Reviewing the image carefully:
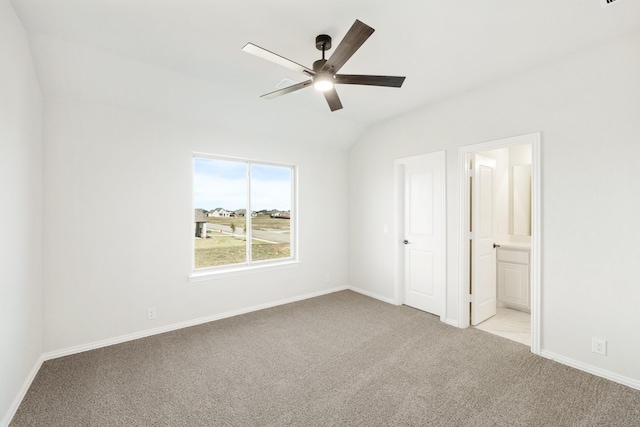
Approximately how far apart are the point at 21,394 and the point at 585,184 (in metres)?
4.86

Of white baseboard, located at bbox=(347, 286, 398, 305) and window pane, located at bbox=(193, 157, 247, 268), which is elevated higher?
window pane, located at bbox=(193, 157, 247, 268)

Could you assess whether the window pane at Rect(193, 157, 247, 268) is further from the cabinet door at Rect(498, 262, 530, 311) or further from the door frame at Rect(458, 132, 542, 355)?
the cabinet door at Rect(498, 262, 530, 311)

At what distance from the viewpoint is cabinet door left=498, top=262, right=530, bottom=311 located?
3947 mm

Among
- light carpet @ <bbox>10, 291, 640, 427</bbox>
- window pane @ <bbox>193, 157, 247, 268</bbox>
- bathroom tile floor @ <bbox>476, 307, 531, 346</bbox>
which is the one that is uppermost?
window pane @ <bbox>193, 157, 247, 268</bbox>

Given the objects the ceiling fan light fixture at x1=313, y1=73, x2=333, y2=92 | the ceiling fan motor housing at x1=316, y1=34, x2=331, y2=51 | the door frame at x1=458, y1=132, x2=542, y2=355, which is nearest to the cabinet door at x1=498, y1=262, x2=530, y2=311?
the door frame at x1=458, y1=132, x2=542, y2=355

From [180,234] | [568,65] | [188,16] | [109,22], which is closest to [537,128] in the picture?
[568,65]

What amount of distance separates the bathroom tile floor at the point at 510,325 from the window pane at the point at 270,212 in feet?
9.57

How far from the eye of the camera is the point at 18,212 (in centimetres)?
215

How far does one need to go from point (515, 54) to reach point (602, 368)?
9.26 ft

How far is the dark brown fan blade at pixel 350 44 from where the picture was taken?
1.65 metres

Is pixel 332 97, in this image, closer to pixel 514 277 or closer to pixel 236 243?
pixel 236 243

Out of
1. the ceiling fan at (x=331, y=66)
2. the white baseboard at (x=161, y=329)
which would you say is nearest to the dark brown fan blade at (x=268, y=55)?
the ceiling fan at (x=331, y=66)

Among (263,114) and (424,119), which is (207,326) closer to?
(263,114)

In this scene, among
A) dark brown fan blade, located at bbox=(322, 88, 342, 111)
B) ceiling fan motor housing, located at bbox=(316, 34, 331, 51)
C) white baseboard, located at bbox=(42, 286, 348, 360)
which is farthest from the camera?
Answer: white baseboard, located at bbox=(42, 286, 348, 360)
